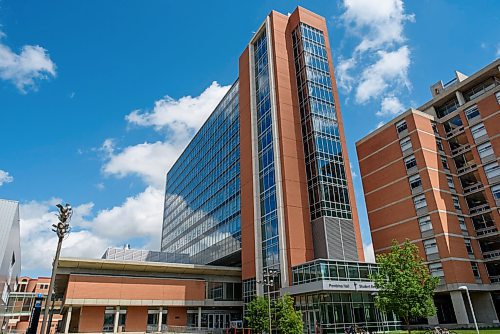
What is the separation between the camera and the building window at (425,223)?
46.2 meters

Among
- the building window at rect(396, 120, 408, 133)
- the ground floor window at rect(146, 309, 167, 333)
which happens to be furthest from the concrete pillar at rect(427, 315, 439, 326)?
the ground floor window at rect(146, 309, 167, 333)

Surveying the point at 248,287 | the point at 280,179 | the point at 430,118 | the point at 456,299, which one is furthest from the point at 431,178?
the point at 248,287

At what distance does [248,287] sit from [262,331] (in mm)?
9363

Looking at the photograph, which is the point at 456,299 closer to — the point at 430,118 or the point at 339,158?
the point at 339,158

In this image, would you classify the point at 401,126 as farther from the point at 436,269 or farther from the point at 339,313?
the point at 339,313

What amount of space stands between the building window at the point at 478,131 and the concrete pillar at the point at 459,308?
21.2 meters

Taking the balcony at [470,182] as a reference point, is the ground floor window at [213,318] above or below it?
below

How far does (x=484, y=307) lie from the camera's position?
43.2 meters

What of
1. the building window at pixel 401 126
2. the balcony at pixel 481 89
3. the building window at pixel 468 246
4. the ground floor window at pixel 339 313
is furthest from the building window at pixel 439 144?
the ground floor window at pixel 339 313

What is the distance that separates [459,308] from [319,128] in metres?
27.2

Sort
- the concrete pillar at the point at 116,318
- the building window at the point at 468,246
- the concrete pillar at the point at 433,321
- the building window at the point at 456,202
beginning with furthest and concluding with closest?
the building window at the point at 456,202, the building window at the point at 468,246, the concrete pillar at the point at 433,321, the concrete pillar at the point at 116,318

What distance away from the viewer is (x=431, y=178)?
47594 millimetres

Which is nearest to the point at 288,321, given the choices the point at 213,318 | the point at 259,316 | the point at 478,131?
the point at 259,316

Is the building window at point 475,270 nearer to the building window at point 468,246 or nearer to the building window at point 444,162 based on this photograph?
the building window at point 468,246
